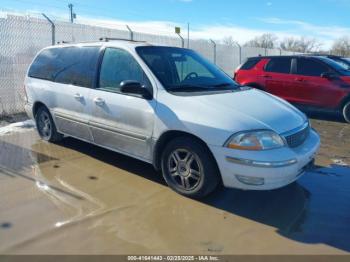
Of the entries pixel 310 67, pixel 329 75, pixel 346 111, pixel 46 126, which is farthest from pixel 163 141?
pixel 310 67

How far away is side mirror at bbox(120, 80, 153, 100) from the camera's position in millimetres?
4215

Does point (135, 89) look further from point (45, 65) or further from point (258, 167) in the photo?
point (45, 65)

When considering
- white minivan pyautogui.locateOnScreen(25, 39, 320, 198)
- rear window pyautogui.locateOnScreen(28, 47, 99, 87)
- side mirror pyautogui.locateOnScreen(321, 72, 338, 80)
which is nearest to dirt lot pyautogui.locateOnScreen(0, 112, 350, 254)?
white minivan pyautogui.locateOnScreen(25, 39, 320, 198)

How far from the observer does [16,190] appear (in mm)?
4297

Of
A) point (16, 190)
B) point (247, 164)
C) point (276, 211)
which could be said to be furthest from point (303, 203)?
point (16, 190)

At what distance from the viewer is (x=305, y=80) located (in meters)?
9.44

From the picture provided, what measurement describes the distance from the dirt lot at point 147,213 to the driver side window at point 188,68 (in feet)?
4.77

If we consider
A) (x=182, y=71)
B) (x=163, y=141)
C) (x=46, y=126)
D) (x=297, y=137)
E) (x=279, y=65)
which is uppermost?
(x=279, y=65)

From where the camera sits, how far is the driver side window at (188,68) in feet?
15.9

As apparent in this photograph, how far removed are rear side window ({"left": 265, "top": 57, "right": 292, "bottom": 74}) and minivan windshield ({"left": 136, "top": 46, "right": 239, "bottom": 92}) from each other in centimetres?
521

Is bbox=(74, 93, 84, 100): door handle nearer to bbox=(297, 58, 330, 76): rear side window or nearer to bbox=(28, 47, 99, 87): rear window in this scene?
bbox=(28, 47, 99, 87): rear window

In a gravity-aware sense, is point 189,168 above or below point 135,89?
below

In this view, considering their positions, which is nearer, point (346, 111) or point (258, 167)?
point (258, 167)

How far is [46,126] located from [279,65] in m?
6.73
